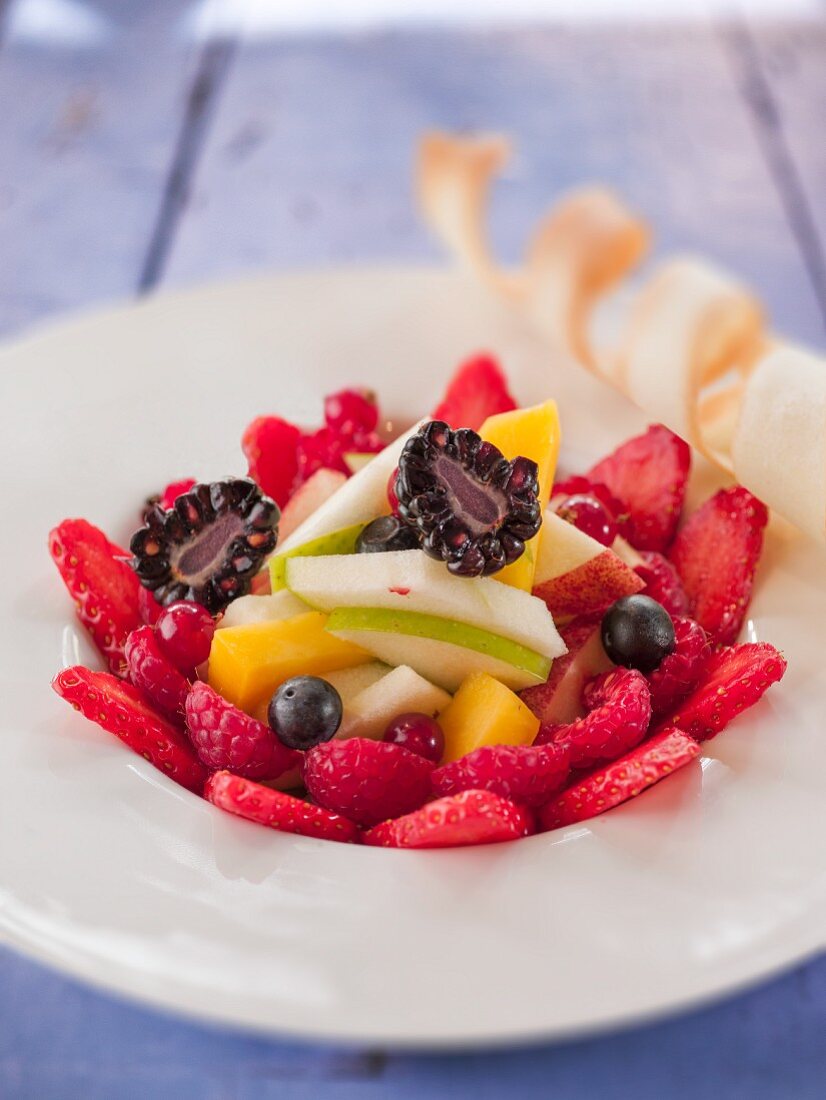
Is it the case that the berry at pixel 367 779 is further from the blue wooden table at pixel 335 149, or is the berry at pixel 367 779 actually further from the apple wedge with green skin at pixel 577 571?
the blue wooden table at pixel 335 149

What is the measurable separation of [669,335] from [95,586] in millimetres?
1171

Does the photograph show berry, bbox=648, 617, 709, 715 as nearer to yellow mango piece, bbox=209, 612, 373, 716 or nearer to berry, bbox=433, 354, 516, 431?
yellow mango piece, bbox=209, 612, 373, 716

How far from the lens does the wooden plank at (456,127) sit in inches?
142

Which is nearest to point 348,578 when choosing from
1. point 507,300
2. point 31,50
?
point 507,300

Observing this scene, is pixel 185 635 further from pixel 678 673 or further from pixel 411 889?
pixel 678 673

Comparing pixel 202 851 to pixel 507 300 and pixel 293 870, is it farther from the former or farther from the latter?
pixel 507 300

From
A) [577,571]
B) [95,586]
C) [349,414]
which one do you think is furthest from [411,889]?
[349,414]

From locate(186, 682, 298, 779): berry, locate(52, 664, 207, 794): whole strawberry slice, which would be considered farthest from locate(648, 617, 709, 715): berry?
locate(52, 664, 207, 794): whole strawberry slice

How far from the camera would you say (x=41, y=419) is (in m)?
2.36

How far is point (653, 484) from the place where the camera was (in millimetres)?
2219

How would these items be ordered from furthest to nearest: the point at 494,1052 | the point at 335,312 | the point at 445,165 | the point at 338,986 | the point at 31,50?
the point at 31,50 < the point at 445,165 < the point at 335,312 < the point at 494,1052 < the point at 338,986

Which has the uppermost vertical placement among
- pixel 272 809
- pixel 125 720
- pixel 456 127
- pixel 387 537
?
pixel 456 127

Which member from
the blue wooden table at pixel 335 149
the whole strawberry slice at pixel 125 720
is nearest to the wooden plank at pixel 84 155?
the blue wooden table at pixel 335 149

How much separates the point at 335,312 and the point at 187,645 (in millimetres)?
1047
